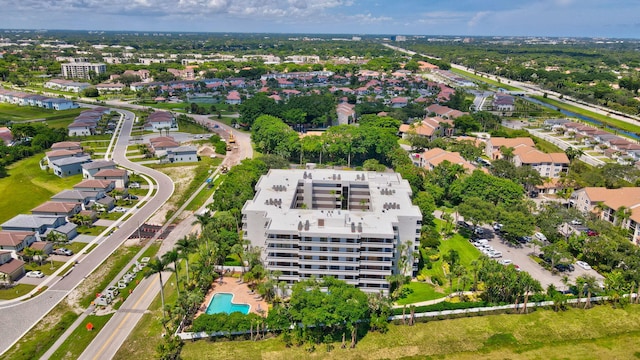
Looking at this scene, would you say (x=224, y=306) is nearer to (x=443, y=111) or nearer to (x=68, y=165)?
(x=68, y=165)

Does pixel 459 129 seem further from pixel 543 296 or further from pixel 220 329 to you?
pixel 220 329

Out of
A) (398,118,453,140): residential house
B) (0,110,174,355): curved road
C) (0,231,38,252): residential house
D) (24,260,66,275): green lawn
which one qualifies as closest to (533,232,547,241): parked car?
(398,118,453,140): residential house

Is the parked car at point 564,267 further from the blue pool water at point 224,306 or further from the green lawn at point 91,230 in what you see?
the green lawn at point 91,230

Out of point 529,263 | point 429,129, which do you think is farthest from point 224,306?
point 429,129

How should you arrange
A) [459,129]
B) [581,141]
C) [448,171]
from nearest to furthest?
[448,171], [581,141], [459,129]

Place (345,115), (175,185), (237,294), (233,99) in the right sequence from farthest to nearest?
1. (233,99)
2. (345,115)
3. (175,185)
4. (237,294)

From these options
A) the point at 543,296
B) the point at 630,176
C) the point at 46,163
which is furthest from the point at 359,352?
the point at 46,163
